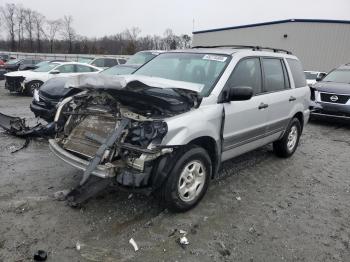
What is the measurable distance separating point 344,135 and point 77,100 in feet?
24.0

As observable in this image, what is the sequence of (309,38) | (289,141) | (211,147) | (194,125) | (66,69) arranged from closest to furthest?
(194,125) < (211,147) < (289,141) < (66,69) < (309,38)

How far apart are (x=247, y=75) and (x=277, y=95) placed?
0.94m

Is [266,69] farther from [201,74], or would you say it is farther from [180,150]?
[180,150]

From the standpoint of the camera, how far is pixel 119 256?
3.20 m

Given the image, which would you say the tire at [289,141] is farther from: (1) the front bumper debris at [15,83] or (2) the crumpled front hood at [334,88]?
(1) the front bumper debris at [15,83]

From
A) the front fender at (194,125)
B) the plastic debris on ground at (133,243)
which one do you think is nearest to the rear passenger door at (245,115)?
the front fender at (194,125)

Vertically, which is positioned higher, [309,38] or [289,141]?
[309,38]

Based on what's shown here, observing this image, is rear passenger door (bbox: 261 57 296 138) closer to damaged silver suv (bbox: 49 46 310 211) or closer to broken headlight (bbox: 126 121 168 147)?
damaged silver suv (bbox: 49 46 310 211)

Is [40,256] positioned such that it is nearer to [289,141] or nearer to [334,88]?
[289,141]

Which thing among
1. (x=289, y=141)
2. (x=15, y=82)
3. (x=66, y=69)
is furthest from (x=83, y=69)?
(x=289, y=141)

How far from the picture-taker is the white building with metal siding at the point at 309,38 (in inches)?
1054

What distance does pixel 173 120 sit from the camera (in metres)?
3.63

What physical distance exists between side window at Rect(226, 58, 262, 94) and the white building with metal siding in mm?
25057

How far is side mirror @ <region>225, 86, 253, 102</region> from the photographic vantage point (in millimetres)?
4195
